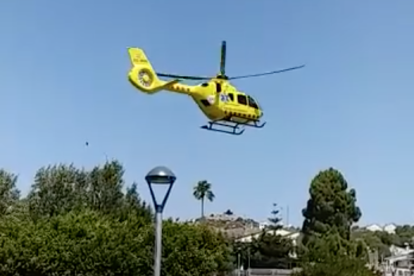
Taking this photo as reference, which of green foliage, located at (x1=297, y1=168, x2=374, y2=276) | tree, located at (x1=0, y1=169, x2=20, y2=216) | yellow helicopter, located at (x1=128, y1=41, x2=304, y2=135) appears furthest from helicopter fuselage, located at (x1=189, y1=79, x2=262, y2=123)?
green foliage, located at (x1=297, y1=168, x2=374, y2=276)

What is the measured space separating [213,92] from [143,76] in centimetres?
234

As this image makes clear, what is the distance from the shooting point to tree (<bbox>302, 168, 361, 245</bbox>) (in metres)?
69.3

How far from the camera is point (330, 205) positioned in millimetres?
69375

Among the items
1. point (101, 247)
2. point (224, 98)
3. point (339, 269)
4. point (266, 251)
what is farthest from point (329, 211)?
point (224, 98)

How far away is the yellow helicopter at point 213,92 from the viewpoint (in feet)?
73.7

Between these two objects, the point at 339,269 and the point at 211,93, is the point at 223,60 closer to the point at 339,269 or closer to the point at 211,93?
the point at 211,93

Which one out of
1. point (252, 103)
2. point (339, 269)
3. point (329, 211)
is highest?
point (329, 211)

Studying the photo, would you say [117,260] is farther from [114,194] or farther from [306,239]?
[306,239]

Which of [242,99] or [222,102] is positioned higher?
[242,99]

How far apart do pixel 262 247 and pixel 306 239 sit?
5.83 metres

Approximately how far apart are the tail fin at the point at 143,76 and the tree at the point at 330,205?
4832 cm

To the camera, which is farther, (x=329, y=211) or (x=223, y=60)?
(x=329, y=211)

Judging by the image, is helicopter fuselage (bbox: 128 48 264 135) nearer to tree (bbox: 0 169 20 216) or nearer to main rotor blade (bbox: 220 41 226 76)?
main rotor blade (bbox: 220 41 226 76)

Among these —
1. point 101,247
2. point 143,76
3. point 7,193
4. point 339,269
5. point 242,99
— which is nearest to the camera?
point 143,76
